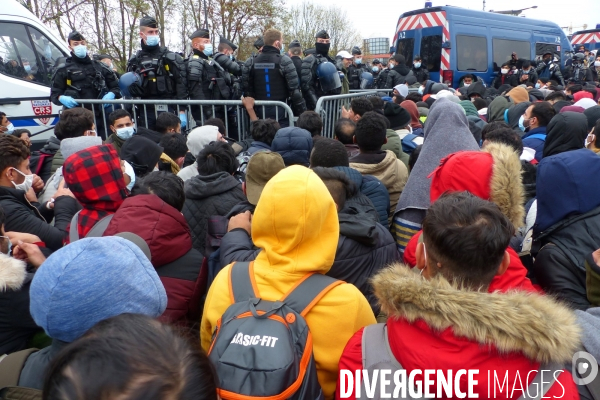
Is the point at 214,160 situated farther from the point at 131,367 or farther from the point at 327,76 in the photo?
the point at 327,76

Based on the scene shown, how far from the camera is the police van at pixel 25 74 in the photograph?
7.26 m

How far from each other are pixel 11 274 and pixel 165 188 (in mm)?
917

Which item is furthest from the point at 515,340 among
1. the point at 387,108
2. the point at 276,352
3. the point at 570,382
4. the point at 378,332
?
the point at 387,108

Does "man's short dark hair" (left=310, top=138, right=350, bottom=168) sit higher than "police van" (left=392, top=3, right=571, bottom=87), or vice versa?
"police van" (left=392, top=3, right=571, bottom=87)

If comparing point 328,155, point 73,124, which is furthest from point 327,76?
point 328,155

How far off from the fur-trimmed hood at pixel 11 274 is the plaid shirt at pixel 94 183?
69 centimetres

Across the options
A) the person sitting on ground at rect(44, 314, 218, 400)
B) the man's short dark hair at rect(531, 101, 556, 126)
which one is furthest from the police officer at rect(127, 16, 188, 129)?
the person sitting on ground at rect(44, 314, 218, 400)

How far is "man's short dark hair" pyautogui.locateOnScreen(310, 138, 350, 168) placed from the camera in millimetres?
3240

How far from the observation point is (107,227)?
2.16m

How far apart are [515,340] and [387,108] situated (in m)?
4.24

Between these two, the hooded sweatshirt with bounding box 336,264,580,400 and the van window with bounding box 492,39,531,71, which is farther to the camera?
the van window with bounding box 492,39,531,71

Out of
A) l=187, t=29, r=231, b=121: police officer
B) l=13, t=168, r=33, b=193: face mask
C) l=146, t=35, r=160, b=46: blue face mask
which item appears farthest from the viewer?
l=187, t=29, r=231, b=121: police officer

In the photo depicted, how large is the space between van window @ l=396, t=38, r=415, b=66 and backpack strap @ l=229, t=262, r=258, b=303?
1248 centimetres

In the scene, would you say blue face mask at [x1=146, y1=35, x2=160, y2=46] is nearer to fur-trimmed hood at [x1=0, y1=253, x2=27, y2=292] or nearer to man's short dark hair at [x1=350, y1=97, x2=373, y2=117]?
man's short dark hair at [x1=350, y1=97, x2=373, y2=117]
